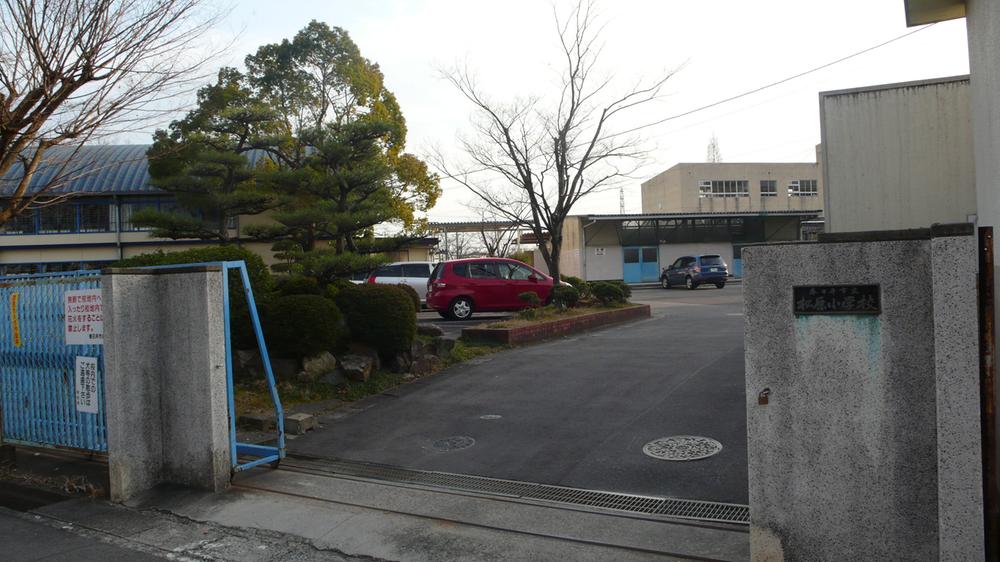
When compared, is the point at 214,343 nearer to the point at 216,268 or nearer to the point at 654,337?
the point at 216,268

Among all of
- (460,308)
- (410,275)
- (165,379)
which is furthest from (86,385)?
(410,275)

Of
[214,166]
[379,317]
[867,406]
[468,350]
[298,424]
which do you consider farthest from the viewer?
[214,166]

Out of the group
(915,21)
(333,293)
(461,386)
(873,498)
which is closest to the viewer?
(873,498)

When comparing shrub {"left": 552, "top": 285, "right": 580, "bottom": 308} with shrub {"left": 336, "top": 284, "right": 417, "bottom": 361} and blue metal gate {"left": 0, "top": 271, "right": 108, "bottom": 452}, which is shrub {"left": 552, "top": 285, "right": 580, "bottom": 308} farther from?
blue metal gate {"left": 0, "top": 271, "right": 108, "bottom": 452}

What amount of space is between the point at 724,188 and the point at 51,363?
52.0 metres

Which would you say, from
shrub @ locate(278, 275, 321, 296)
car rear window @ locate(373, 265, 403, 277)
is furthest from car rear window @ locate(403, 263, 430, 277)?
shrub @ locate(278, 275, 321, 296)

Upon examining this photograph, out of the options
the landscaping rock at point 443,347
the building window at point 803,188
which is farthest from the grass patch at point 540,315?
the building window at point 803,188

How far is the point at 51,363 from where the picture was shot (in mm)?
7090

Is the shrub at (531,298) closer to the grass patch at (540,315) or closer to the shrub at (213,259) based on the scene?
the grass patch at (540,315)

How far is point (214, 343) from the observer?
6379mm

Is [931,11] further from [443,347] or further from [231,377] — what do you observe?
→ [443,347]

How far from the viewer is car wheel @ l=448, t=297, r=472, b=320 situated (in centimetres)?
1830

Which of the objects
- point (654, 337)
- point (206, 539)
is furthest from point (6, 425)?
point (654, 337)

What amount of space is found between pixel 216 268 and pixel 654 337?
984 centimetres
